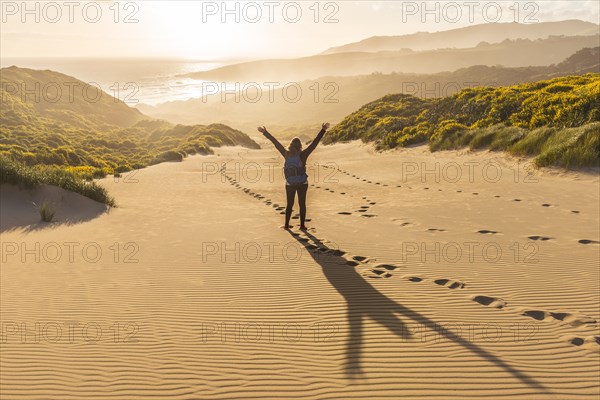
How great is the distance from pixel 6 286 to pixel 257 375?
4.29 meters

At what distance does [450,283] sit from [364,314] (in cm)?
159

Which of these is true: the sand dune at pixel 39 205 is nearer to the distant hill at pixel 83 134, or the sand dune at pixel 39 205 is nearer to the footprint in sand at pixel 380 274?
the distant hill at pixel 83 134

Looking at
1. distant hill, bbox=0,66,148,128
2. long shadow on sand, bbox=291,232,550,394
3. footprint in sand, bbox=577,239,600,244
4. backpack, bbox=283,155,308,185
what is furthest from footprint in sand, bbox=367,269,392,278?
distant hill, bbox=0,66,148,128

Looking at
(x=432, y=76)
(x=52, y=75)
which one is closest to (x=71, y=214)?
(x=52, y=75)

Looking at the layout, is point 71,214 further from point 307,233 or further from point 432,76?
point 432,76

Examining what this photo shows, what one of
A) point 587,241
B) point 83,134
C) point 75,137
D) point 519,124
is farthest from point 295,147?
point 83,134

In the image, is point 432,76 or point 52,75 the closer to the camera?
point 52,75

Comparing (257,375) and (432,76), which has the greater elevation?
(432,76)

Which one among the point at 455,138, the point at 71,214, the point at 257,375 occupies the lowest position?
the point at 257,375

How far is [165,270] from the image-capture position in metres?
6.80

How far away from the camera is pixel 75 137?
39562 mm

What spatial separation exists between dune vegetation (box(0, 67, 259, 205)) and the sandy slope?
97.2 inches

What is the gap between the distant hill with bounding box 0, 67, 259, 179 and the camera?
82.7ft

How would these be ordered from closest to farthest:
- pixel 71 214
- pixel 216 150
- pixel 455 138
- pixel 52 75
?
pixel 71 214 → pixel 455 138 → pixel 216 150 → pixel 52 75
